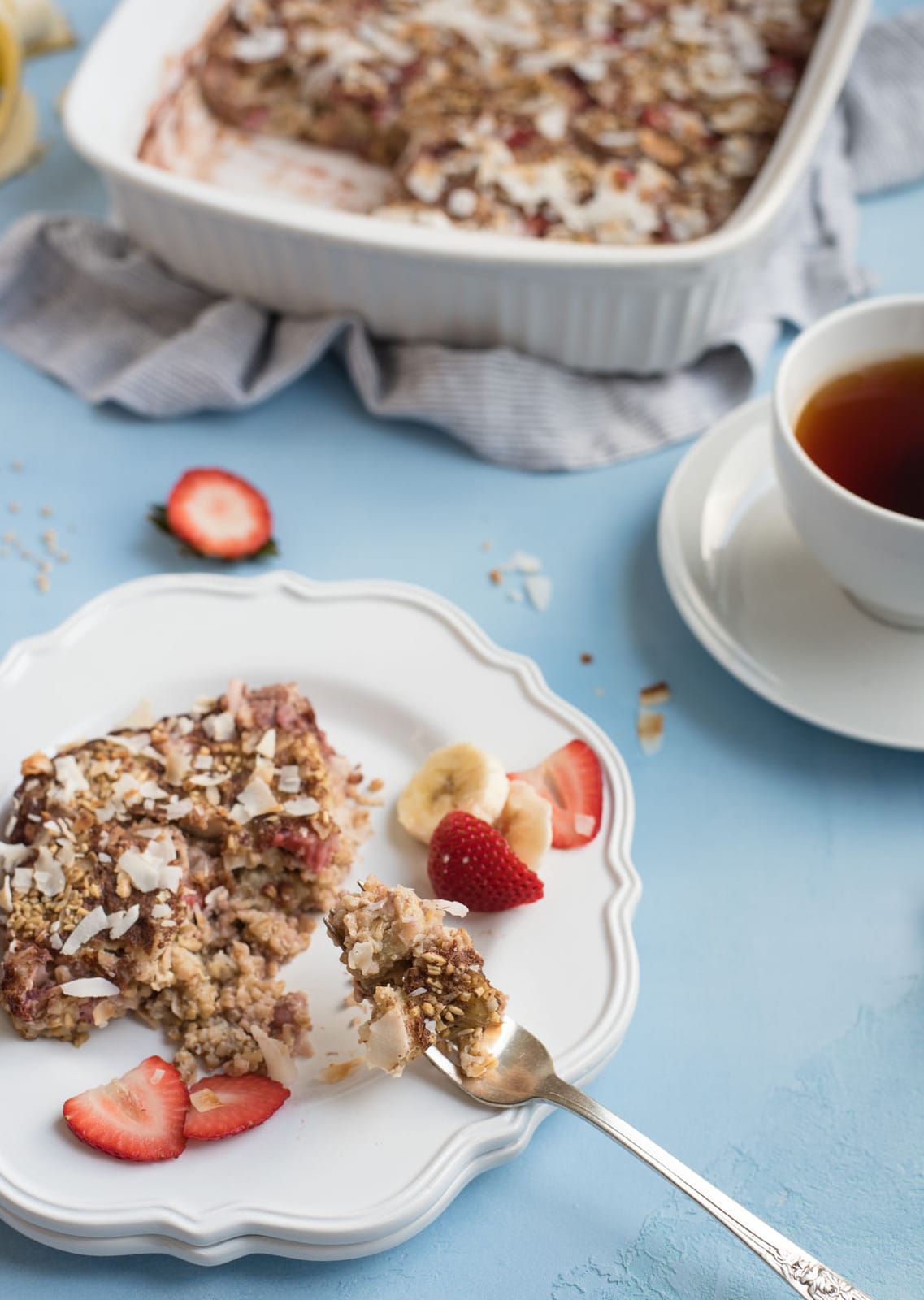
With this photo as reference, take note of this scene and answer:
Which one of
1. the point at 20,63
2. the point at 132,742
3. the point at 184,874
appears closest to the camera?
the point at 184,874

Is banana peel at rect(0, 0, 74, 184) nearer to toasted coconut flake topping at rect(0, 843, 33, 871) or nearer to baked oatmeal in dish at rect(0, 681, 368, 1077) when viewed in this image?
baked oatmeal in dish at rect(0, 681, 368, 1077)

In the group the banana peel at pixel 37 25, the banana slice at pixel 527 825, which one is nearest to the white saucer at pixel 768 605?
the banana slice at pixel 527 825

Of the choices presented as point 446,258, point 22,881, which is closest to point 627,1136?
point 22,881

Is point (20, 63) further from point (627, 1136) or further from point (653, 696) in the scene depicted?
point (627, 1136)

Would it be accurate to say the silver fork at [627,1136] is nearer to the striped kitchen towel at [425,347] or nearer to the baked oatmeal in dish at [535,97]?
the striped kitchen towel at [425,347]

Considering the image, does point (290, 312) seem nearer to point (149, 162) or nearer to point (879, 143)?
point (149, 162)

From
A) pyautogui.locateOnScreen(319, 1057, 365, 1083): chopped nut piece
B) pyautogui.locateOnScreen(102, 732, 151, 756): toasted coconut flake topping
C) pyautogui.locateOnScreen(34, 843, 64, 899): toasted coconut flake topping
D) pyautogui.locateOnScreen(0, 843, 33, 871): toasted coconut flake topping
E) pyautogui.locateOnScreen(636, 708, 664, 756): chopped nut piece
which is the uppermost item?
pyautogui.locateOnScreen(102, 732, 151, 756): toasted coconut flake topping

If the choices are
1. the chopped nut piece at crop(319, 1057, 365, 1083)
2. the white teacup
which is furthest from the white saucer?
the chopped nut piece at crop(319, 1057, 365, 1083)
